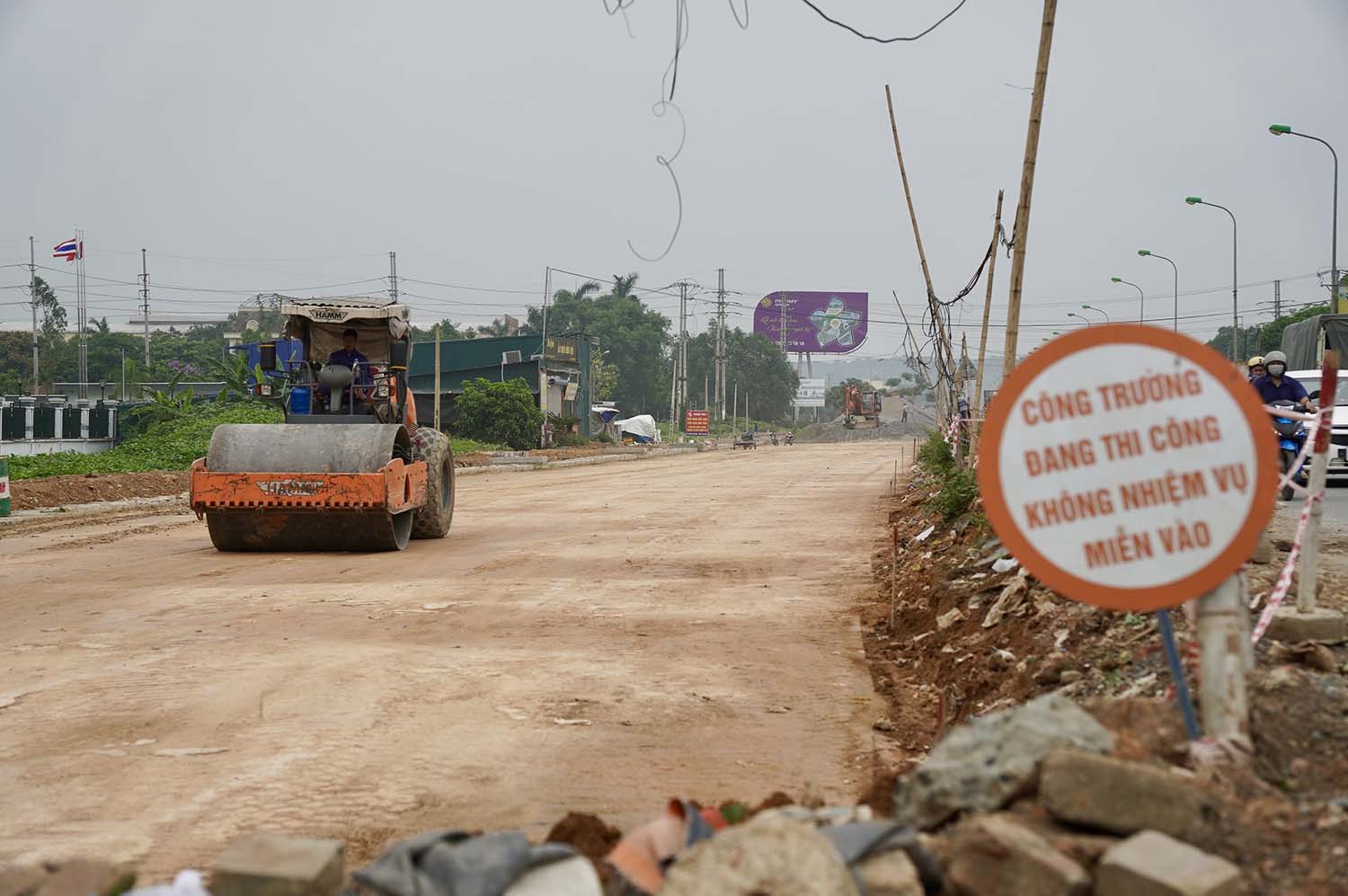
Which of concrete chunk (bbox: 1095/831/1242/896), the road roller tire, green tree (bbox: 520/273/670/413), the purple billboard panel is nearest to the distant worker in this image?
the road roller tire

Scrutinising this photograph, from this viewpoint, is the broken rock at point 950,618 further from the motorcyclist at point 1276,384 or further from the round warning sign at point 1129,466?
the motorcyclist at point 1276,384

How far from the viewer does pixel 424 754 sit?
6.66m

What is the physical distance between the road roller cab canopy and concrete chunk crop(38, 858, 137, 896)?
12.6 meters

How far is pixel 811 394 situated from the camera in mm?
148250

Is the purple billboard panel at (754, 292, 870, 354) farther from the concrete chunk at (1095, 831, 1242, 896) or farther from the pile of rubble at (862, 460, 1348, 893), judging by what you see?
the concrete chunk at (1095, 831, 1242, 896)

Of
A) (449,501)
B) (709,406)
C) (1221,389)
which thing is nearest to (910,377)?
(709,406)

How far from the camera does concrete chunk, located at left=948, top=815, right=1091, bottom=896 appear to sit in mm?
3574

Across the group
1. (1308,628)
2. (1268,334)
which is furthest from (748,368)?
(1308,628)

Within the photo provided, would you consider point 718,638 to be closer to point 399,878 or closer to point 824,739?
point 824,739

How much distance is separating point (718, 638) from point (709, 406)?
114 meters

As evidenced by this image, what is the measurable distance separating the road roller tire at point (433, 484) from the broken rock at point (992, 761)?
12795mm

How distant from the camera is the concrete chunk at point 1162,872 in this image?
11.1ft

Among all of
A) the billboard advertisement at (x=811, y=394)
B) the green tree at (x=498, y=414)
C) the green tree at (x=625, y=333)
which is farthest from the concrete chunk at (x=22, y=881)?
the billboard advertisement at (x=811, y=394)

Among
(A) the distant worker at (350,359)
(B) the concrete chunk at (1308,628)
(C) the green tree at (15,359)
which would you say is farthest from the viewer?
(C) the green tree at (15,359)
